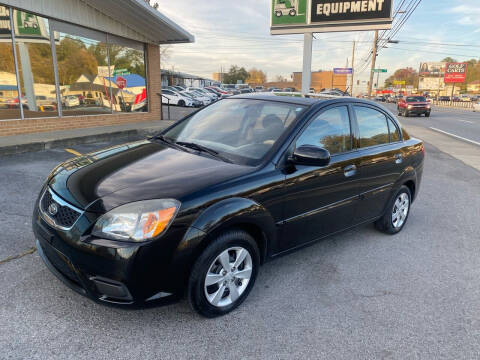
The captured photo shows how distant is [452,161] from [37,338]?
1063cm

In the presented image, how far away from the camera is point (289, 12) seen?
18656 millimetres

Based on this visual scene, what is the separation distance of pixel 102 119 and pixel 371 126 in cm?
968

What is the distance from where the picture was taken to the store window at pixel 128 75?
1201 centimetres

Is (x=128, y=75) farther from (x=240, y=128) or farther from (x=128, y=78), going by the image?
(x=240, y=128)

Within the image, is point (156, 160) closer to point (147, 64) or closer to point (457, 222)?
point (457, 222)

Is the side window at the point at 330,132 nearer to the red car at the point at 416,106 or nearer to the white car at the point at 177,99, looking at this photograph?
the white car at the point at 177,99

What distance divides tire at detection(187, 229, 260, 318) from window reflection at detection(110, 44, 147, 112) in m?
10.8

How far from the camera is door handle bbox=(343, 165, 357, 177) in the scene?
136 inches

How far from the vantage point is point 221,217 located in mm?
2463

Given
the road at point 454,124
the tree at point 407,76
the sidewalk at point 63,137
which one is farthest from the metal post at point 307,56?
the tree at point 407,76

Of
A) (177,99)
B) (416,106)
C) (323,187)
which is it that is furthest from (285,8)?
(323,187)

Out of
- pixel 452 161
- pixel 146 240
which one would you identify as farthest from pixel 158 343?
pixel 452 161

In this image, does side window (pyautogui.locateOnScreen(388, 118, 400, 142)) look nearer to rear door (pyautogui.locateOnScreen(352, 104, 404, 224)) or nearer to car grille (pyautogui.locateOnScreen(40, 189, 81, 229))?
rear door (pyautogui.locateOnScreen(352, 104, 404, 224))

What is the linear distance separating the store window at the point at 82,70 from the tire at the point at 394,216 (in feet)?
30.5
